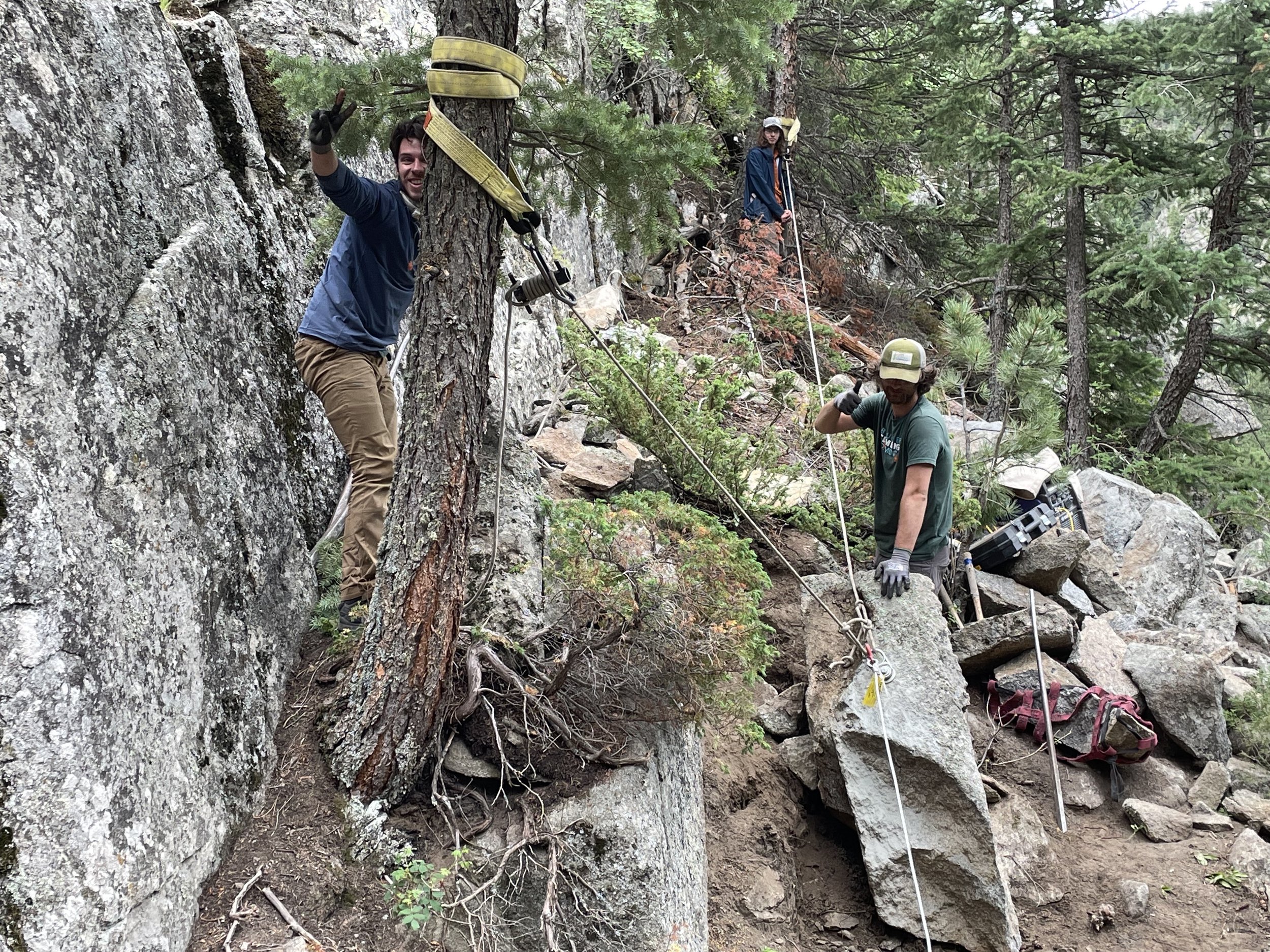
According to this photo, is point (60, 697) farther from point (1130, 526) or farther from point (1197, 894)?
point (1130, 526)

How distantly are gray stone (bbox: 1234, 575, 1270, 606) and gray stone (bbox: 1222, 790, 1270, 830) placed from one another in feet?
22.3

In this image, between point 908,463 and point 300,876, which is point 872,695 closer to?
point 908,463

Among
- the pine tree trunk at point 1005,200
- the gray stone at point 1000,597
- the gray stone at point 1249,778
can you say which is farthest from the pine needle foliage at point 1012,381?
the pine tree trunk at point 1005,200

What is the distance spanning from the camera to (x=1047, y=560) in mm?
7590

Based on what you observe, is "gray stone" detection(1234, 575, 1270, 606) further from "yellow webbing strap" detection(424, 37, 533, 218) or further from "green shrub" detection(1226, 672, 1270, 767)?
"yellow webbing strap" detection(424, 37, 533, 218)

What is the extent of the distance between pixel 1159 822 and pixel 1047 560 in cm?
244

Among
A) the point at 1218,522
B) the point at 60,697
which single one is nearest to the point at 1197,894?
the point at 60,697

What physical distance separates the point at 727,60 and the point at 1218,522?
1553 centimetres

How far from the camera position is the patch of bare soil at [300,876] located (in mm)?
3029

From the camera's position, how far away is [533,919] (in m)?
3.36

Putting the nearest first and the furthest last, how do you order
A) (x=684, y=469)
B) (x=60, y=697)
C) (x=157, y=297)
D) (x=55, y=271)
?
(x=60, y=697) < (x=55, y=271) < (x=157, y=297) < (x=684, y=469)

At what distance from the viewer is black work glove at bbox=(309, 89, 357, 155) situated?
3.57m

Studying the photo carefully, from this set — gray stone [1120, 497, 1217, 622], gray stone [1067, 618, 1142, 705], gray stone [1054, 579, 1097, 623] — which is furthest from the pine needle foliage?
gray stone [1120, 497, 1217, 622]

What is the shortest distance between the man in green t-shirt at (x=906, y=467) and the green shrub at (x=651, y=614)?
1216mm
